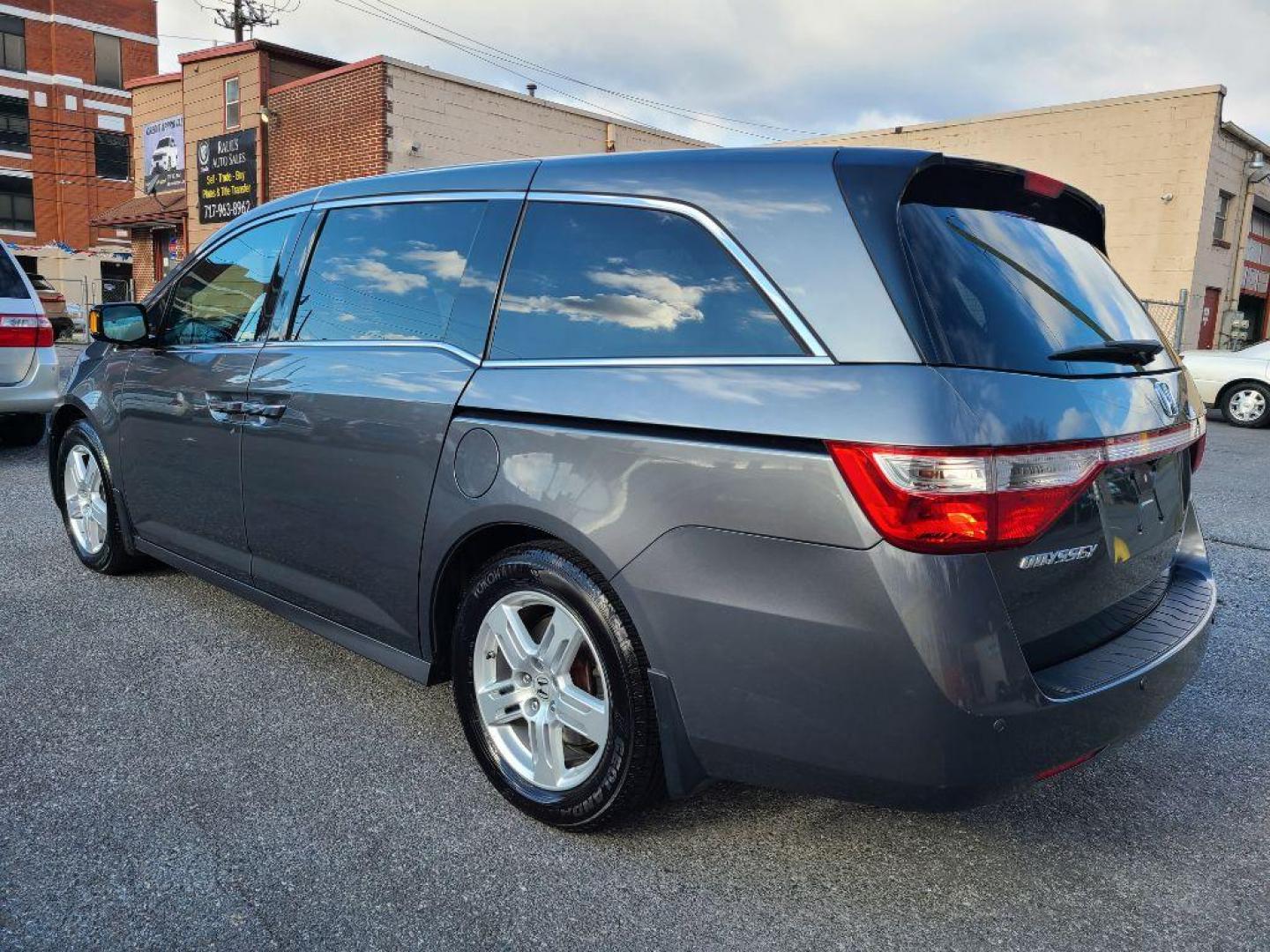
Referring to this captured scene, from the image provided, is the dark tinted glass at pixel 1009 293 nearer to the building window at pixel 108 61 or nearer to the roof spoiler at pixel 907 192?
the roof spoiler at pixel 907 192

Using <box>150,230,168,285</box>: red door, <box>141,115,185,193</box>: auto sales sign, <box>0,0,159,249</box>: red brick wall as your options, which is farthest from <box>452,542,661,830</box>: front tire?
<box>0,0,159,249</box>: red brick wall

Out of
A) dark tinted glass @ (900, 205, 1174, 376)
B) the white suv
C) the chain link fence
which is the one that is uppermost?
the chain link fence

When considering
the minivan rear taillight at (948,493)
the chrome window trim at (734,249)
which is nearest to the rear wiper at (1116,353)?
the minivan rear taillight at (948,493)

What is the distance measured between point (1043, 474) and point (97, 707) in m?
3.03

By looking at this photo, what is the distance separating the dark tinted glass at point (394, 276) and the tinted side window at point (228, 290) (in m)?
0.31

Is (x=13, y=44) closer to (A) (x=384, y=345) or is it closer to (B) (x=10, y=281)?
(B) (x=10, y=281)

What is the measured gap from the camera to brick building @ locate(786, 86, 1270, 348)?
1906cm

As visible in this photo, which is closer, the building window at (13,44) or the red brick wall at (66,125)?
the building window at (13,44)

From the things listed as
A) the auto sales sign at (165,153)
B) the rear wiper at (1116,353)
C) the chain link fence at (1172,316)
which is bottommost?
the rear wiper at (1116,353)

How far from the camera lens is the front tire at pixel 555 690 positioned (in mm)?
2264

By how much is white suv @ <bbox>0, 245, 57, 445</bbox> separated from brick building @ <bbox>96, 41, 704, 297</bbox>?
11.2 m

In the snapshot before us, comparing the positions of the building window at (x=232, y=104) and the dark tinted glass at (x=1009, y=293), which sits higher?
the building window at (x=232, y=104)

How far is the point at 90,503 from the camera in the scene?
4605 mm

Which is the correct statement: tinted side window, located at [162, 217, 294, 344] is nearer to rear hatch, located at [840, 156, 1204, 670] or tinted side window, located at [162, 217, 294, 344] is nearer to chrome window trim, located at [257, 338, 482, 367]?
chrome window trim, located at [257, 338, 482, 367]
